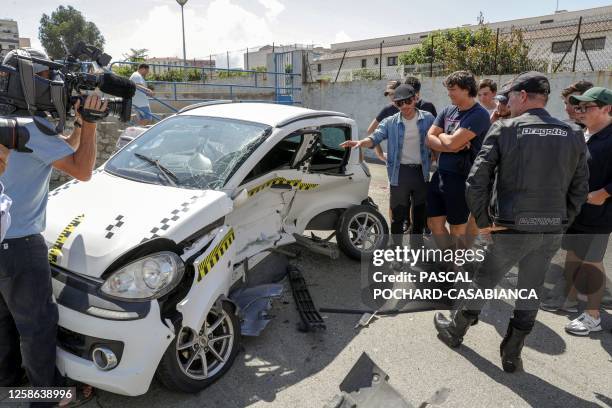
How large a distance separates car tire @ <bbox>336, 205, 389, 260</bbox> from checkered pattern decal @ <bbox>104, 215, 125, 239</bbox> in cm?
251

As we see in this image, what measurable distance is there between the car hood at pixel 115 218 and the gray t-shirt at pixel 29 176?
0.33 metres

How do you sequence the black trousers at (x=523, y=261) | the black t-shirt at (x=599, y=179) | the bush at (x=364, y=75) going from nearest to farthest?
1. the black trousers at (x=523, y=261)
2. the black t-shirt at (x=599, y=179)
3. the bush at (x=364, y=75)

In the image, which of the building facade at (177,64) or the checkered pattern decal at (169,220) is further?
the building facade at (177,64)

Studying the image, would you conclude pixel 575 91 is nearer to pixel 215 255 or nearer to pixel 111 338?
pixel 215 255

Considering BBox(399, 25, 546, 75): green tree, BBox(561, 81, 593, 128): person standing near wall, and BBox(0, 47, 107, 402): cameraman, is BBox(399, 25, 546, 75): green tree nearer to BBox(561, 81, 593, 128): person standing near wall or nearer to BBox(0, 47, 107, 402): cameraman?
BBox(561, 81, 593, 128): person standing near wall

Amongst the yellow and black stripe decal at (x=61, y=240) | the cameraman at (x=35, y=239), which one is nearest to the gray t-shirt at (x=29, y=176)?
the cameraman at (x=35, y=239)

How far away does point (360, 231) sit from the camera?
494cm

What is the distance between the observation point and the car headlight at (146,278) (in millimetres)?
2543

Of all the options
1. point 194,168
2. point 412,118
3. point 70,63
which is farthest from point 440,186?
point 70,63

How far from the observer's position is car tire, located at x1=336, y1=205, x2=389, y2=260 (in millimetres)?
4824

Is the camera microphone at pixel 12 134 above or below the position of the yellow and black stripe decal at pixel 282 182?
above

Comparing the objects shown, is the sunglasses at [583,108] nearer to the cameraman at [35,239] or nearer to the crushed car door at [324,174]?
the crushed car door at [324,174]

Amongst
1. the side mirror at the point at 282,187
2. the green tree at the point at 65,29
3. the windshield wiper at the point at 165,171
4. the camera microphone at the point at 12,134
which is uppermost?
the green tree at the point at 65,29

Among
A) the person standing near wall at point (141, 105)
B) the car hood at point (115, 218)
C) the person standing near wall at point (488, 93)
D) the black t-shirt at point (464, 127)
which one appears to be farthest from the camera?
the person standing near wall at point (141, 105)
